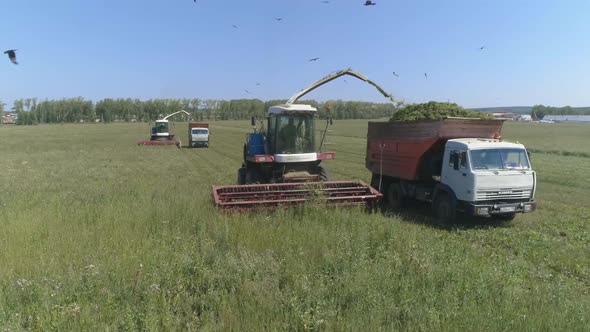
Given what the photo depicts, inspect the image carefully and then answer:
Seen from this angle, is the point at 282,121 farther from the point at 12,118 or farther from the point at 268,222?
the point at 12,118

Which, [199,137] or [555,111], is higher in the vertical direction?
[555,111]

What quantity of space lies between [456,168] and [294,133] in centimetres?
495

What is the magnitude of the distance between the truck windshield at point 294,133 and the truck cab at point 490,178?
441cm

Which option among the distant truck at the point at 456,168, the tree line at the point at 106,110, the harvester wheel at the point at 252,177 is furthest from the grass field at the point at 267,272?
the tree line at the point at 106,110

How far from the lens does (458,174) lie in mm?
10812

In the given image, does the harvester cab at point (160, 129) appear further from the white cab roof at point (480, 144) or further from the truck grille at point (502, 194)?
the truck grille at point (502, 194)

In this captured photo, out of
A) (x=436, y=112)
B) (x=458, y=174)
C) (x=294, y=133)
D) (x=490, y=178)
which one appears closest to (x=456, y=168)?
(x=458, y=174)

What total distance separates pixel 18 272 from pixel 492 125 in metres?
11.0

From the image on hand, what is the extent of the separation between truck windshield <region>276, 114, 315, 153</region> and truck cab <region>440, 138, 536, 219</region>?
4.41 m

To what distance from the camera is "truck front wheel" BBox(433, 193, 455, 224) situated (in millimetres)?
10989

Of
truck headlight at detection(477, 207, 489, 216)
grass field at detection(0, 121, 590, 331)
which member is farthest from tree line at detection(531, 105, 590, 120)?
grass field at detection(0, 121, 590, 331)

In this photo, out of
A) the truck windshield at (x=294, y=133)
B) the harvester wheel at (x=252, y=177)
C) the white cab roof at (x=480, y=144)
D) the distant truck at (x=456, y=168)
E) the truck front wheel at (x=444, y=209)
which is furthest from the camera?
the harvester wheel at (x=252, y=177)

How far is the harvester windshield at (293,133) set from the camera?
13781mm

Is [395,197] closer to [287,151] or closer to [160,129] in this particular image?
[287,151]
